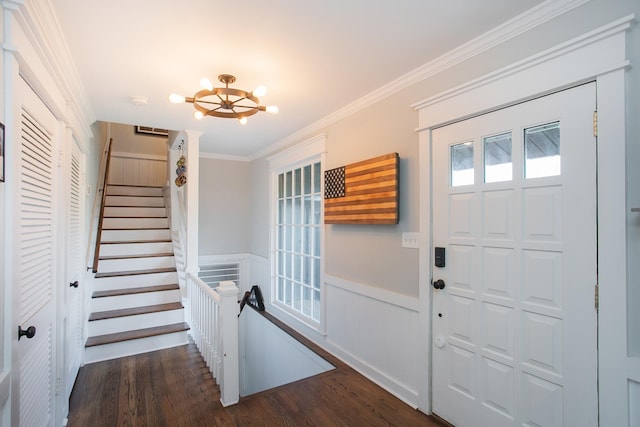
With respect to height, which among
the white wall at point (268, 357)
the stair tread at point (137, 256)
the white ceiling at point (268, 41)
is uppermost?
the white ceiling at point (268, 41)

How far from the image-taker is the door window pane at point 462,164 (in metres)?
1.96

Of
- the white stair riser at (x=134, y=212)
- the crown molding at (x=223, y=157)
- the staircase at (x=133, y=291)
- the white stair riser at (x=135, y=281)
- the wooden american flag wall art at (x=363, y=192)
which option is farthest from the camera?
the crown molding at (x=223, y=157)

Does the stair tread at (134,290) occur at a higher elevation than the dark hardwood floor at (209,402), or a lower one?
higher

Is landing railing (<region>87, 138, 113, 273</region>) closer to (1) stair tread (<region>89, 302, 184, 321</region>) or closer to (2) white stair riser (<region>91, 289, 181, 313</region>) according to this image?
(2) white stair riser (<region>91, 289, 181, 313</region>)

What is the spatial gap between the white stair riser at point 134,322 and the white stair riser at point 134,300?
0.73ft

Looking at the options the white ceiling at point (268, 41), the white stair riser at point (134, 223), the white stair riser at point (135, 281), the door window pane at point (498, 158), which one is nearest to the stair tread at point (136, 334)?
the white stair riser at point (135, 281)

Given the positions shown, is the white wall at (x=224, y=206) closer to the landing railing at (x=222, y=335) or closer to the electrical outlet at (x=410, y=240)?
the landing railing at (x=222, y=335)

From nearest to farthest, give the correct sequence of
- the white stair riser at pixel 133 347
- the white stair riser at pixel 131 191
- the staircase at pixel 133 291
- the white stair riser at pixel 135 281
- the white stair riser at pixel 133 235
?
the white stair riser at pixel 133 347 < the staircase at pixel 133 291 < the white stair riser at pixel 135 281 < the white stair riser at pixel 133 235 < the white stair riser at pixel 131 191

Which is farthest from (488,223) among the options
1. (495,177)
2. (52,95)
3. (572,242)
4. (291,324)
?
(291,324)

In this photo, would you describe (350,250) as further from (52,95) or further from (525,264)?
(52,95)

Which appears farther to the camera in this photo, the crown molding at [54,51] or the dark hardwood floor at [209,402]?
the dark hardwood floor at [209,402]

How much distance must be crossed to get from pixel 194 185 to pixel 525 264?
327 centimetres

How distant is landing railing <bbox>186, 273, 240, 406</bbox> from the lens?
2.35 metres

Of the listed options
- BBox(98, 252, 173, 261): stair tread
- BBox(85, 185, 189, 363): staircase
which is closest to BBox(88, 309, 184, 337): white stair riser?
BBox(85, 185, 189, 363): staircase
